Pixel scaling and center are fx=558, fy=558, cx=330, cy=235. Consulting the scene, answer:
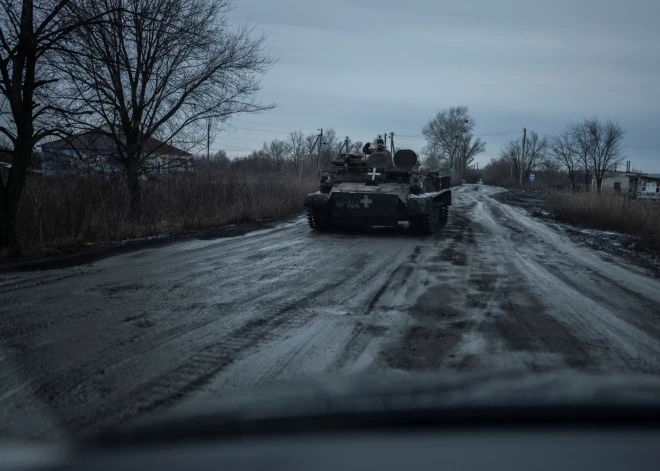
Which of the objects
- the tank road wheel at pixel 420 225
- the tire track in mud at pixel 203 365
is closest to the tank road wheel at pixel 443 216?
the tank road wheel at pixel 420 225

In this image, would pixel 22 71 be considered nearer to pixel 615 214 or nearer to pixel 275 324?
pixel 275 324

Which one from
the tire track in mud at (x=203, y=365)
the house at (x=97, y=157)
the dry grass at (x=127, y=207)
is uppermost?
the house at (x=97, y=157)

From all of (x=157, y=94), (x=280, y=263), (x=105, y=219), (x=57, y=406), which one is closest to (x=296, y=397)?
(x=57, y=406)

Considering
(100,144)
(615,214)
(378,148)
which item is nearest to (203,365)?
(100,144)

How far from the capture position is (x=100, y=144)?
1380 centimetres

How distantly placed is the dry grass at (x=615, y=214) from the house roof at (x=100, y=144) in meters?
11.2

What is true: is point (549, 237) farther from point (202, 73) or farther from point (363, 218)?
point (202, 73)

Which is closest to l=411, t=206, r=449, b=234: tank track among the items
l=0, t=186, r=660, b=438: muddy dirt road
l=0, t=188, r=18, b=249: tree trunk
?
l=0, t=186, r=660, b=438: muddy dirt road

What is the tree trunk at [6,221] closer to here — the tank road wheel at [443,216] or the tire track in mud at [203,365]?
the tire track in mud at [203,365]

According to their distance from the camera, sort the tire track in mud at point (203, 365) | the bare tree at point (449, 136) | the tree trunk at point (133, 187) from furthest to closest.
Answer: the bare tree at point (449, 136), the tree trunk at point (133, 187), the tire track in mud at point (203, 365)

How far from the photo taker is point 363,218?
1313cm

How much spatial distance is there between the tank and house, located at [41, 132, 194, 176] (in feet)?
13.4

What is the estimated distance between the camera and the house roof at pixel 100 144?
40.7 ft

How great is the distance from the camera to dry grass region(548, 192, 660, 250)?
12.2m
